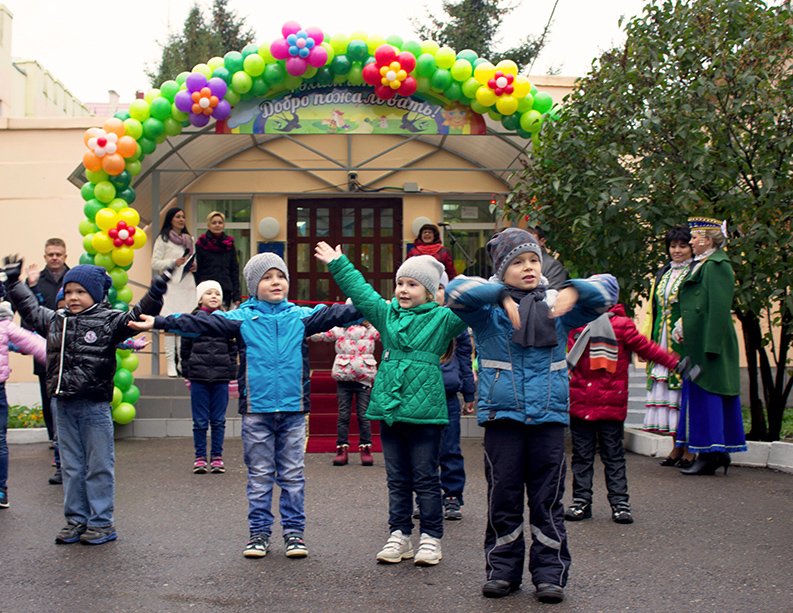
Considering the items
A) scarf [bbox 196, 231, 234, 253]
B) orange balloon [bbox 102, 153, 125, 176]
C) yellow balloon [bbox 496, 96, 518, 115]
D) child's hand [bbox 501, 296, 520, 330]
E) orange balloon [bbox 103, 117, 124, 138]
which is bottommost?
child's hand [bbox 501, 296, 520, 330]

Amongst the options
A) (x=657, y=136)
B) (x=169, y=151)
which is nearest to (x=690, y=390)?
(x=657, y=136)

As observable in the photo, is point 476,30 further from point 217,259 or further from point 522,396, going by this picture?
point 522,396

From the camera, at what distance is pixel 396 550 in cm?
612

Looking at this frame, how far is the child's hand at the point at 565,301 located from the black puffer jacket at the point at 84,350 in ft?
8.65

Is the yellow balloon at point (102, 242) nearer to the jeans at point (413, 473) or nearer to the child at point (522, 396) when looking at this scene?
the jeans at point (413, 473)

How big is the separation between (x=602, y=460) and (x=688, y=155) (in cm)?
395

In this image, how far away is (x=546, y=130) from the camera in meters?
11.5

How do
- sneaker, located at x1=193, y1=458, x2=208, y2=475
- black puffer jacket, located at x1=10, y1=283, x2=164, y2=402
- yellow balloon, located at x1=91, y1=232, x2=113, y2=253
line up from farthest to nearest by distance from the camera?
yellow balloon, located at x1=91, y1=232, x2=113, y2=253, sneaker, located at x1=193, y1=458, x2=208, y2=475, black puffer jacket, located at x1=10, y1=283, x2=164, y2=402

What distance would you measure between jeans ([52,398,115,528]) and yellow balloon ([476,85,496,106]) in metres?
6.73

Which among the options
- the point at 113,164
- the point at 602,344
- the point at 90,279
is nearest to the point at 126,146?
the point at 113,164

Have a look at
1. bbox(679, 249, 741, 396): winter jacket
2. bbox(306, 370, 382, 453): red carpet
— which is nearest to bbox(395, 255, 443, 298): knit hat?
bbox(679, 249, 741, 396): winter jacket

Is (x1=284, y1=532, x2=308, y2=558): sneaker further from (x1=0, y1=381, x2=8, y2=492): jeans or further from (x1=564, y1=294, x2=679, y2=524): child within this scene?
(x1=0, y1=381, x2=8, y2=492): jeans

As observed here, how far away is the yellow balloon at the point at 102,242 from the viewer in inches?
481

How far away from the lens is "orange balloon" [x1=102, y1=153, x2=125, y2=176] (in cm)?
1232
